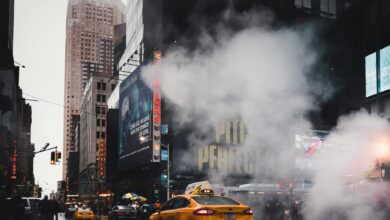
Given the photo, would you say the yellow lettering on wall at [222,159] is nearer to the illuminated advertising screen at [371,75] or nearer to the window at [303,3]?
the window at [303,3]

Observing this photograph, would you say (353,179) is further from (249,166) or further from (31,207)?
(249,166)

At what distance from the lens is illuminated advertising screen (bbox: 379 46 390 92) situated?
3325 cm

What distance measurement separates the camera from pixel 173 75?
51406 millimetres

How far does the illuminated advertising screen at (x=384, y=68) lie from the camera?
33250mm

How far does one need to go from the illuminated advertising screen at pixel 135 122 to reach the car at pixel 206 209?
1628 inches

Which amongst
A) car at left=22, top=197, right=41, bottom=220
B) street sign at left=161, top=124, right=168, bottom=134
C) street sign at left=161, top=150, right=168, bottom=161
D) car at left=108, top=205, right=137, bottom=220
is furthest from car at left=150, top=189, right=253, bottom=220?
street sign at left=161, top=124, right=168, bottom=134

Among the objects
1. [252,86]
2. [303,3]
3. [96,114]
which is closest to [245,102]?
[252,86]

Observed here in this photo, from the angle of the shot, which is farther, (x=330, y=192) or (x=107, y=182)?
(x=107, y=182)

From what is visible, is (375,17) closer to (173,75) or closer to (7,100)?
(173,75)

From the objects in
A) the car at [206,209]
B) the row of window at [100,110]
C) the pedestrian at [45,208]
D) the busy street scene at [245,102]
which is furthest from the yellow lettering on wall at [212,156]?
the row of window at [100,110]

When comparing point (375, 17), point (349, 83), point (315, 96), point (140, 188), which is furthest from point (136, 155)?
point (375, 17)

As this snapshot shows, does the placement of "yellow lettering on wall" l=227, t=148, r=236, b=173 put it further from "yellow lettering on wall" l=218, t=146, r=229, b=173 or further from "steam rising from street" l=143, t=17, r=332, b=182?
"steam rising from street" l=143, t=17, r=332, b=182

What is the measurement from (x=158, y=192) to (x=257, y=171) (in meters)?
12.8

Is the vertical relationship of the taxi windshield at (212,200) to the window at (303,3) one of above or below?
below
